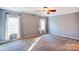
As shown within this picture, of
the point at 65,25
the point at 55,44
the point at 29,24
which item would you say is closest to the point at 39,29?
the point at 29,24

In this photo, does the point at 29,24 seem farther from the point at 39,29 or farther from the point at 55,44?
the point at 55,44

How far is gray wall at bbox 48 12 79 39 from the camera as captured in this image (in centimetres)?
226

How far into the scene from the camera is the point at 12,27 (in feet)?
7.30

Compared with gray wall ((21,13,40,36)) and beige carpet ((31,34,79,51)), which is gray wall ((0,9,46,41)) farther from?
beige carpet ((31,34,79,51))

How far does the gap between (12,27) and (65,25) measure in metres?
1.32

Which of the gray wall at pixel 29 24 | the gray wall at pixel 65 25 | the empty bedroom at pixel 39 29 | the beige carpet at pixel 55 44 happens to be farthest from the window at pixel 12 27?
the gray wall at pixel 65 25

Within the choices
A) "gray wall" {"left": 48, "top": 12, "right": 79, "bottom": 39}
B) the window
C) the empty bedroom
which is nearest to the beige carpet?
the empty bedroom

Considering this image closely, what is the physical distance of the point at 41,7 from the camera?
2.13m

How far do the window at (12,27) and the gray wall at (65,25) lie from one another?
2.69 ft

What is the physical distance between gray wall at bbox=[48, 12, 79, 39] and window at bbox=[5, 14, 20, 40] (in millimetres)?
819
